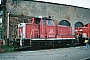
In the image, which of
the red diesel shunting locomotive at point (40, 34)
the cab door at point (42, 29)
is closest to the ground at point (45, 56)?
the red diesel shunting locomotive at point (40, 34)

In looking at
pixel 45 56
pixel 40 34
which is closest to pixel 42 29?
pixel 40 34

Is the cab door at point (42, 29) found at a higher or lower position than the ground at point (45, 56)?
higher

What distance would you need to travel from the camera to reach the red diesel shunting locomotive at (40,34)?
14414 millimetres

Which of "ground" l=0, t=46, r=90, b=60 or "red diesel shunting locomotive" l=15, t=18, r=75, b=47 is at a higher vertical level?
"red diesel shunting locomotive" l=15, t=18, r=75, b=47

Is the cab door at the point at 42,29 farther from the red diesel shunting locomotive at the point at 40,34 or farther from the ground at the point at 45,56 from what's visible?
the ground at the point at 45,56

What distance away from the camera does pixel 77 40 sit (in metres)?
18.9

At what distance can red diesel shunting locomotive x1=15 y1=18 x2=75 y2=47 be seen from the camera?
Answer: 14414 millimetres

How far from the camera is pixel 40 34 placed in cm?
1534

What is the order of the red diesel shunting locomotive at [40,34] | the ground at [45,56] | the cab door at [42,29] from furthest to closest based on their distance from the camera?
the cab door at [42,29] → the red diesel shunting locomotive at [40,34] → the ground at [45,56]

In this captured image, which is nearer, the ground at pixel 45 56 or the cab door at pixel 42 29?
the ground at pixel 45 56

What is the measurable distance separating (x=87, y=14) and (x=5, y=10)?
14170mm

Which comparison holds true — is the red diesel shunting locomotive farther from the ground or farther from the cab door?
the ground

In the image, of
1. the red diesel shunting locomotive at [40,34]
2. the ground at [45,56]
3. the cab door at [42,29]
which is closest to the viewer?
the ground at [45,56]

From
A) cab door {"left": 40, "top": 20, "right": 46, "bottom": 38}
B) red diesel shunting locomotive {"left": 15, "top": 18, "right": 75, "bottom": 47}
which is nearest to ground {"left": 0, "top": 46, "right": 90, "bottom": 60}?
red diesel shunting locomotive {"left": 15, "top": 18, "right": 75, "bottom": 47}
